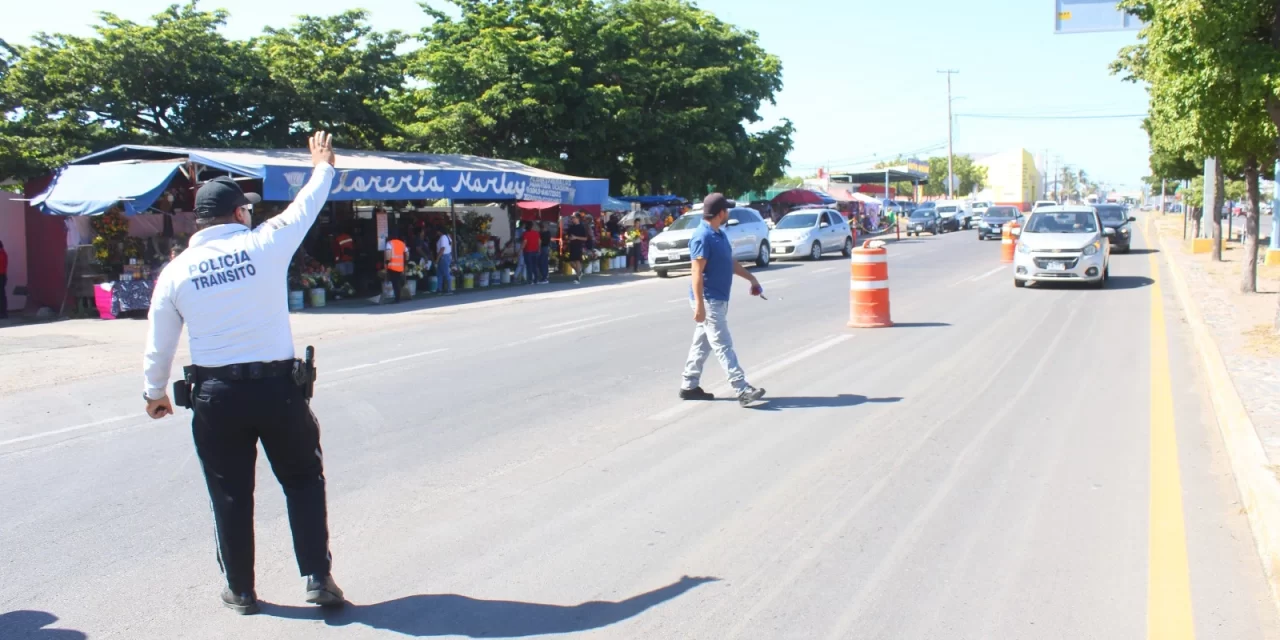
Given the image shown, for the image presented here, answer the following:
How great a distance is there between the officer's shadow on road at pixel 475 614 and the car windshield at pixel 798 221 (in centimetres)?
2974

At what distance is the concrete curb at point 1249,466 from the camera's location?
505 cm

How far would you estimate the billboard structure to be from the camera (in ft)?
60.0

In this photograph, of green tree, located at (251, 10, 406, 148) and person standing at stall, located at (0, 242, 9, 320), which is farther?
green tree, located at (251, 10, 406, 148)

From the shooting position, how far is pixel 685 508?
5.93 meters

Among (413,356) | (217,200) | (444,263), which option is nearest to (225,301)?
(217,200)

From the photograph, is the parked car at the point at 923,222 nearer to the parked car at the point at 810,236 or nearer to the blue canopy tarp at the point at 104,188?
the parked car at the point at 810,236

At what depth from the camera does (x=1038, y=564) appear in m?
5.00

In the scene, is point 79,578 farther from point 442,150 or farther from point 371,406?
point 442,150

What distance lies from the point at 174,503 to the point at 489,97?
29.8 metres

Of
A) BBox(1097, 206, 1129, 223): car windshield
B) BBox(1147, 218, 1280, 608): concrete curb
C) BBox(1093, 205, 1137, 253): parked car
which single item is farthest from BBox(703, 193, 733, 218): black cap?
BBox(1097, 206, 1129, 223): car windshield

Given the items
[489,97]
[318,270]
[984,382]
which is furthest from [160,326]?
[489,97]

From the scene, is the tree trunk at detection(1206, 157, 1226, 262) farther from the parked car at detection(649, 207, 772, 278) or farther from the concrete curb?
the concrete curb

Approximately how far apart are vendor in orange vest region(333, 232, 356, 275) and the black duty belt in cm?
1957

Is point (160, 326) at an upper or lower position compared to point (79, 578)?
upper
